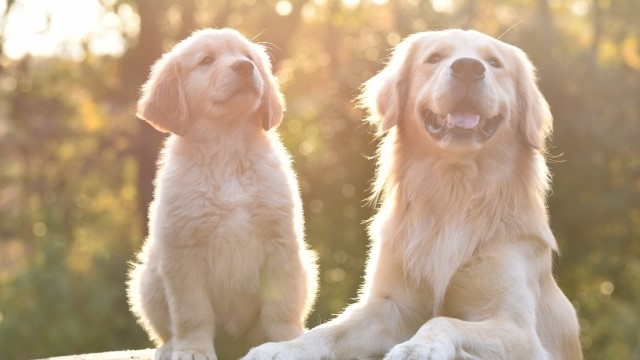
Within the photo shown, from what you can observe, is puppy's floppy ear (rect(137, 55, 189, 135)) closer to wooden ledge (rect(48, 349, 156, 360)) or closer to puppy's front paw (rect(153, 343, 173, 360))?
puppy's front paw (rect(153, 343, 173, 360))

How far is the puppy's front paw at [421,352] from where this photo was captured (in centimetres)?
339

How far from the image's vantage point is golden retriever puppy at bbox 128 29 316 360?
390 centimetres

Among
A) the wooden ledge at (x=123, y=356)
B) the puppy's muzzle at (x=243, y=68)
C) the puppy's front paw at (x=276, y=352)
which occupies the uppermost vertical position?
the puppy's muzzle at (x=243, y=68)

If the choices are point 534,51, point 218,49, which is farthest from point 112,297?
point 218,49

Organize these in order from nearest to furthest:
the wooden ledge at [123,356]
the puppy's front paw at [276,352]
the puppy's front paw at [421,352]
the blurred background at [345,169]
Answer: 1. the puppy's front paw at [421,352]
2. the puppy's front paw at [276,352]
3. the wooden ledge at [123,356]
4. the blurred background at [345,169]

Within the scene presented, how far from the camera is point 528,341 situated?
3.65m

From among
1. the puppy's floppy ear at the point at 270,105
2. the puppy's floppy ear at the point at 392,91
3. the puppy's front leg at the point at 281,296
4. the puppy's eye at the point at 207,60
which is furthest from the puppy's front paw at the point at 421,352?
the puppy's eye at the point at 207,60

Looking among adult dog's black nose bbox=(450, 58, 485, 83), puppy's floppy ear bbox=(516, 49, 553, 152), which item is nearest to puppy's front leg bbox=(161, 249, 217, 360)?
adult dog's black nose bbox=(450, 58, 485, 83)

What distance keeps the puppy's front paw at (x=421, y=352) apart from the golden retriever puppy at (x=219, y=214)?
699 mm

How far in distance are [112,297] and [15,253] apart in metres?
12.1

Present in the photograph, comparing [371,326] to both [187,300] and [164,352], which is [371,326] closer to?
[187,300]

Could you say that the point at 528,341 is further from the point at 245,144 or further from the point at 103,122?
the point at 103,122

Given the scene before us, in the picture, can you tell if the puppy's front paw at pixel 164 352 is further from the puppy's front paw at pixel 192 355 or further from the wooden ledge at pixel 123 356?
the wooden ledge at pixel 123 356

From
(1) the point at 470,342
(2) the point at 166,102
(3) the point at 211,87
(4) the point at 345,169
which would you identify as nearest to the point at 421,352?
(1) the point at 470,342
